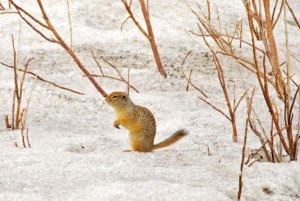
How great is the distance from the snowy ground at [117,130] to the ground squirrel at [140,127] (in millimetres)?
55

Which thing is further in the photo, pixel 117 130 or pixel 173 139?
pixel 117 130

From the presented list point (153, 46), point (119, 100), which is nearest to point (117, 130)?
point (119, 100)

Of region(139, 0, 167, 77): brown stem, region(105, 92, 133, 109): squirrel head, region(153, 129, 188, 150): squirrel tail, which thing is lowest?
region(153, 129, 188, 150): squirrel tail

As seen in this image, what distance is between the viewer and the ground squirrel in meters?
2.25

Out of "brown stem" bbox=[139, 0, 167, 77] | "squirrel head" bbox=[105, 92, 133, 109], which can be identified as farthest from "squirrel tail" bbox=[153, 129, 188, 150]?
"brown stem" bbox=[139, 0, 167, 77]

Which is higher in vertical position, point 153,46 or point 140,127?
point 153,46

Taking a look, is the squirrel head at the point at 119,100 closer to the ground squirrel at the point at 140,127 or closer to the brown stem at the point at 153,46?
the ground squirrel at the point at 140,127

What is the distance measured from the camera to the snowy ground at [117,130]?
184 centimetres

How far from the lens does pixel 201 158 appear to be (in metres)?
2.19

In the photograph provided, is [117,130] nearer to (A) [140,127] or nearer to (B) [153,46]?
(A) [140,127]

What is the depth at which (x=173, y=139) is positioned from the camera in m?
2.24

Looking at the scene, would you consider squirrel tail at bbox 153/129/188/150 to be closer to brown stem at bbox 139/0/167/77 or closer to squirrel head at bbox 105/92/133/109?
squirrel head at bbox 105/92/133/109

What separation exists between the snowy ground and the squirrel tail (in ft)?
0.09

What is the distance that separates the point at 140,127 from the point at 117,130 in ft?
1.09
